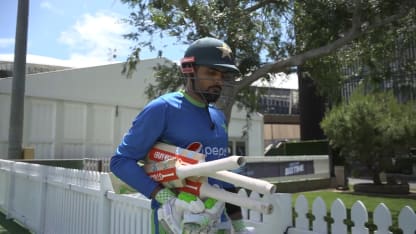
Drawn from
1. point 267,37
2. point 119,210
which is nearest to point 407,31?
→ point 267,37

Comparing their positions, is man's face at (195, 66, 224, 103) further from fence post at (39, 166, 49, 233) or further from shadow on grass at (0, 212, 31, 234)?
shadow on grass at (0, 212, 31, 234)

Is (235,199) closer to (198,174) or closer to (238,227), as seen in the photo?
(198,174)

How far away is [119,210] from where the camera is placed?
505 cm

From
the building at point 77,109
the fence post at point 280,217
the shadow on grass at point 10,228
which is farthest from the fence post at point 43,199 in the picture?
the building at point 77,109

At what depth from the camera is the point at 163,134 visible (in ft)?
8.02

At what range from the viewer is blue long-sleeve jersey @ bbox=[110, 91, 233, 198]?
7.77 ft

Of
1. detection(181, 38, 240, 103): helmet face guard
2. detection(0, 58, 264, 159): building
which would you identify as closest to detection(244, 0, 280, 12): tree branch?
detection(181, 38, 240, 103): helmet face guard

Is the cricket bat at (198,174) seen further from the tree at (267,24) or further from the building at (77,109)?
the building at (77,109)

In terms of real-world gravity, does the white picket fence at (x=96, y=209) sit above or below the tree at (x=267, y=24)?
below

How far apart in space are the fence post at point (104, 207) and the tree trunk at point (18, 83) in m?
6.61

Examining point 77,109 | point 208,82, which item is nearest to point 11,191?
point 208,82

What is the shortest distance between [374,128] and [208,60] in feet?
55.1

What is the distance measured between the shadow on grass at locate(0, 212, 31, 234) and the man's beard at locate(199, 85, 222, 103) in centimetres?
746

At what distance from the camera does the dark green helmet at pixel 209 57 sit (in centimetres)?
241
